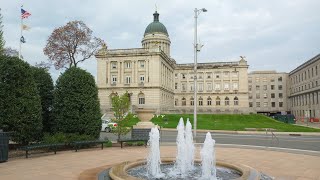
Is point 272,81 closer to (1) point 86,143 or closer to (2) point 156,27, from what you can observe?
(2) point 156,27

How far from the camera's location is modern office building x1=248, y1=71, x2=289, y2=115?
115 m

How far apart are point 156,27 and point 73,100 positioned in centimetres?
8100

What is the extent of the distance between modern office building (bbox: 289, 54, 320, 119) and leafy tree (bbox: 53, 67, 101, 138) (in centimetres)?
5913

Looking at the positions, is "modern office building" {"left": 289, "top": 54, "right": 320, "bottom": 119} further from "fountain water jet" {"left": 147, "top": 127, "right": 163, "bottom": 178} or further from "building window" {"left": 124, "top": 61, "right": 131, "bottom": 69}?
"fountain water jet" {"left": 147, "top": 127, "right": 163, "bottom": 178}

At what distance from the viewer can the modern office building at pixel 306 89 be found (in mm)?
79938

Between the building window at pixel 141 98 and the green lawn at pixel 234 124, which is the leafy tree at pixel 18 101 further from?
the building window at pixel 141 98

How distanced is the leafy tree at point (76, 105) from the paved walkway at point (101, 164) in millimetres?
1766

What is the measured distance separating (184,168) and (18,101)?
32.3 ft

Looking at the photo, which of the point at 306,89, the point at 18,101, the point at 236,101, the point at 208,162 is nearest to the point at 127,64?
the point at 236,101

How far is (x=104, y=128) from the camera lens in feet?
124

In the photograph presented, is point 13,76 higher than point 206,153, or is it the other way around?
point 13,76

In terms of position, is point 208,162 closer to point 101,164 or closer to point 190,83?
point 101,164

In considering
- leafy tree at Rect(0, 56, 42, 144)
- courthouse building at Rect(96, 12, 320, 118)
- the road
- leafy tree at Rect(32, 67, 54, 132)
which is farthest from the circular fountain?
courthouse building at Rect(96, 12, 320, 118)

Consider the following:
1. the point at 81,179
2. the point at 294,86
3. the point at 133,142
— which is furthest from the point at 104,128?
the point at 294,86
